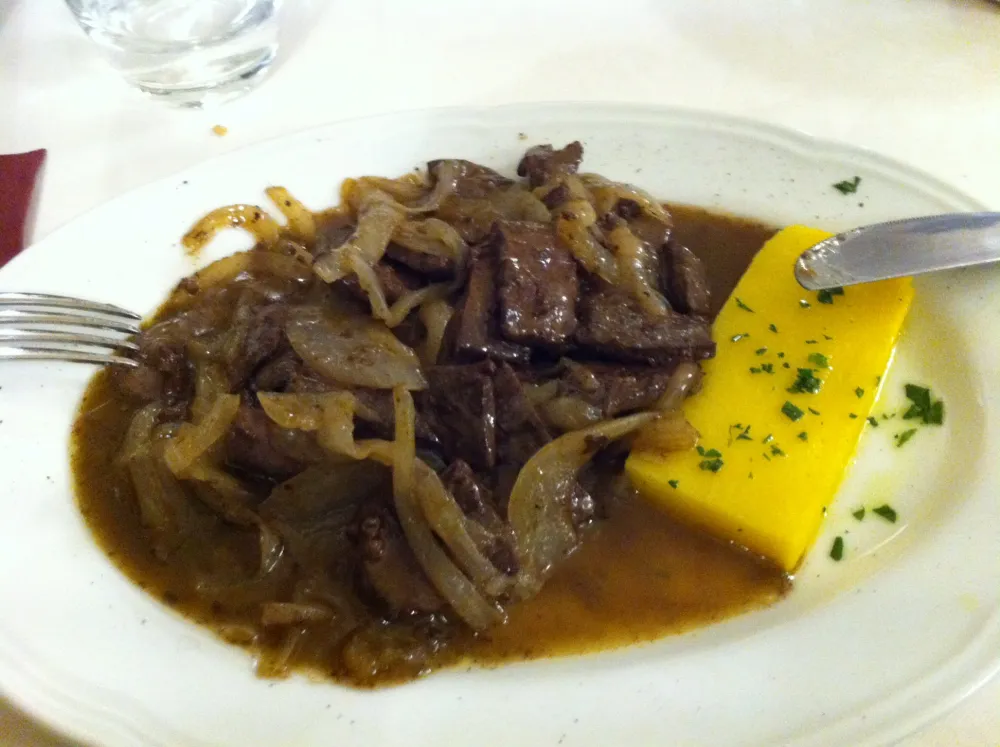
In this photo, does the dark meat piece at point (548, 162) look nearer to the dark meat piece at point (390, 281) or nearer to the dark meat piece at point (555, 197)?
the dark meat piece at point (555, 197)

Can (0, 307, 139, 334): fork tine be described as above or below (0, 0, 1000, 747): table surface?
below

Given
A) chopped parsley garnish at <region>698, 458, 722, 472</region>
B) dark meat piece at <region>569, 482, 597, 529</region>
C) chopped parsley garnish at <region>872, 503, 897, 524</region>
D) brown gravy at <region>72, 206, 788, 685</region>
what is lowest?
brown gravy at <region>72, 206, 788, 685</region>

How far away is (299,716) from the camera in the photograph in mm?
1980

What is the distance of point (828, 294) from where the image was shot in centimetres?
287

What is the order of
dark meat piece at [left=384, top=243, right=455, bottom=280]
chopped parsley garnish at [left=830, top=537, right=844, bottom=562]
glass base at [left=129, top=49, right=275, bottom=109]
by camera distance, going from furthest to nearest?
glass base at [left=129, top=49, right=275, bottom=109] → dark meat piece at [left=384, top=243, right=455, bottom=280] → chopped parsley garnish at [left=830, top=537, right=844, bottom=562]

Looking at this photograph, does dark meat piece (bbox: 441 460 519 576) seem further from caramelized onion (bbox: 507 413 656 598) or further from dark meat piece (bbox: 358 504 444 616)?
dark meat piece (bbox: 358 504 444 616)

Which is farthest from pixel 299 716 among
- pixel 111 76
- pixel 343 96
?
pixel 111 76

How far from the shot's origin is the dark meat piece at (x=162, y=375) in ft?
9.24

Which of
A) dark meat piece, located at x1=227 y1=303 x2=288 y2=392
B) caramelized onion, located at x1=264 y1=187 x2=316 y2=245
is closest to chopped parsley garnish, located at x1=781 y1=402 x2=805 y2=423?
dark meat piece, located at x1=227 y1=303 x2=288 y2=392

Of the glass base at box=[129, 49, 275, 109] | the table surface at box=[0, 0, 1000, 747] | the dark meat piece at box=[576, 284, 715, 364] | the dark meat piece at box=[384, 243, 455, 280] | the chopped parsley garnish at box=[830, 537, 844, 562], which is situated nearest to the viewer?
the chopped parsley garnish at box=[830, 537, 844, 562]

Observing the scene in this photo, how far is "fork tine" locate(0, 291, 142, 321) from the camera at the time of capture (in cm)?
270

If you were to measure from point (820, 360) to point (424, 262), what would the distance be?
59.7 inches

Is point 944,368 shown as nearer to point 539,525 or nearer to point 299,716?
point 539,525

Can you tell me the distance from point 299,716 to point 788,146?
2934mm
